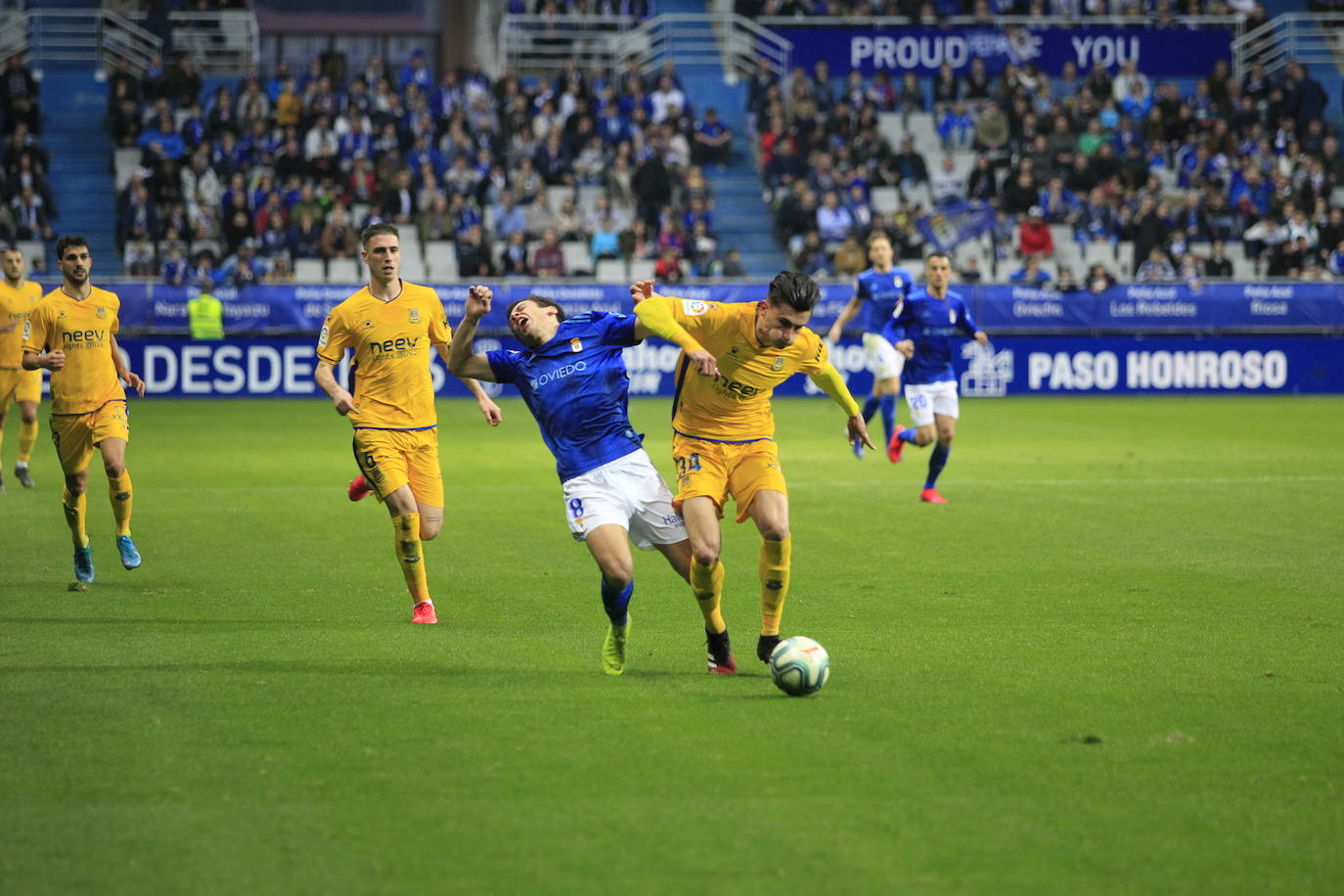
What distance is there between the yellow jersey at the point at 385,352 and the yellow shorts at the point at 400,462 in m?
0.06

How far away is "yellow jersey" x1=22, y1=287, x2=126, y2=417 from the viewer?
11055mm

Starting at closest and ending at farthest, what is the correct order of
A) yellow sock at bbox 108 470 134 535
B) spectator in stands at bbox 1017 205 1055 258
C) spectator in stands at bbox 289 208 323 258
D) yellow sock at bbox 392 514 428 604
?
yellow sock at bbox 392 514 428 604
yellow sock at bbox 108 470 134 535
spectator in stands at bbox 289 208 323 258
spectator in stands at bbox 1017 205 1055 258

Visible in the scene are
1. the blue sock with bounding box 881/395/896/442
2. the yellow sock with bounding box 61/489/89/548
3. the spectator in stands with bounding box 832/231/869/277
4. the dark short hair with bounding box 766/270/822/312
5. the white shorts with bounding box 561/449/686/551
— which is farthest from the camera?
the spectator in stands with bounding box 832/231/869/277

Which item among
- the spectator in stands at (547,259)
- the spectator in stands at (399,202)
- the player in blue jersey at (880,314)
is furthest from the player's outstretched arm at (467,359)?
the spectator in stands at (399,202)

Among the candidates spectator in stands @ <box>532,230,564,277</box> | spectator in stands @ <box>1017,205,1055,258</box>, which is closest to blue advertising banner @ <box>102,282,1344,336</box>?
spectator in stands @ <box>532,230,564,277</box>

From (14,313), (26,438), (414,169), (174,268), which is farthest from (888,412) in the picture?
(414,169)

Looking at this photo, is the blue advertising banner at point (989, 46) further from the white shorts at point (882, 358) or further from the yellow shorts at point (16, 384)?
the yellow shorts at point (16, 384)

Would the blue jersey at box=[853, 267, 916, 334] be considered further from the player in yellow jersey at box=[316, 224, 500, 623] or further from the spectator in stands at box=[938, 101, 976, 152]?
the spectator in stands at box=[938, 101, 976, 152]

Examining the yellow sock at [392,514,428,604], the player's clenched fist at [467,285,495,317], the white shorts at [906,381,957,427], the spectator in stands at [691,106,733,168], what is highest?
the spectator in stands at [691,106,733,168]

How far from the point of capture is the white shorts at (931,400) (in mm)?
15688

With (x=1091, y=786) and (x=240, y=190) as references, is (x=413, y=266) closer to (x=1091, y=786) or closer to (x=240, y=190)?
(x=240, y=190)

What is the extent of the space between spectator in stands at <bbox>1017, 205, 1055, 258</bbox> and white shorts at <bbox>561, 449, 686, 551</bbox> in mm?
25608

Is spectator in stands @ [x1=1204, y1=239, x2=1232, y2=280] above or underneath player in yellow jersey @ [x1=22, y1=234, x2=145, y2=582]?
above

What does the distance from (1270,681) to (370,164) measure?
27387 mm
